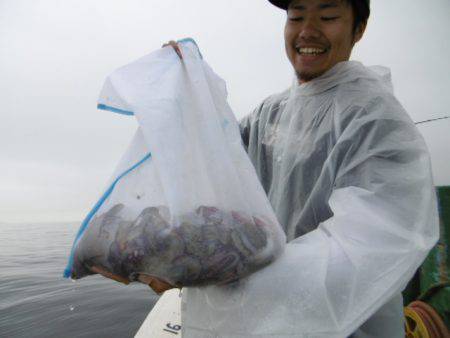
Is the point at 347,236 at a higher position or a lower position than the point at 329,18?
lower

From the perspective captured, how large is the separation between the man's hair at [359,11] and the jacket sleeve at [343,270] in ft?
2.82

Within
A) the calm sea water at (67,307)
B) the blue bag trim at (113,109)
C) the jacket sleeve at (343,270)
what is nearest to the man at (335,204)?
the jacket sleeve at (343,270)

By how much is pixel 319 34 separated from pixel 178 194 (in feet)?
3.59

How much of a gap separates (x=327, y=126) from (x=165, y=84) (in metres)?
0.72

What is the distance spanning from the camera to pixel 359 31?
1471mm

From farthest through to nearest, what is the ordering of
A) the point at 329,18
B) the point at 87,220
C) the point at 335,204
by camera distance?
the point at 329,18, the point at 335,204, the point at 87,220

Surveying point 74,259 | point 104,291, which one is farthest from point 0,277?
point 74,259

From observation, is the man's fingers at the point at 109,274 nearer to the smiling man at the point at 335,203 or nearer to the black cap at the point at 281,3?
the smiling man at the point at 335,203

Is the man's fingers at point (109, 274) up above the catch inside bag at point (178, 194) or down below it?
below

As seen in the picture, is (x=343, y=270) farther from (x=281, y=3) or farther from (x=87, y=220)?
(x=281, y=3)

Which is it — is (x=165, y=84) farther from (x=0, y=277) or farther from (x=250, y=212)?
(x=0, y=277)

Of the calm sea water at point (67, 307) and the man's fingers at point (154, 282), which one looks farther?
the calm sea water at point (67, 307)

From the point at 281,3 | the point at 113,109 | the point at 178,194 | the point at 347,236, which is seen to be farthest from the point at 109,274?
the point at 281,3

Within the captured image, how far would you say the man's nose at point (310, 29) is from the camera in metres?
1.38
